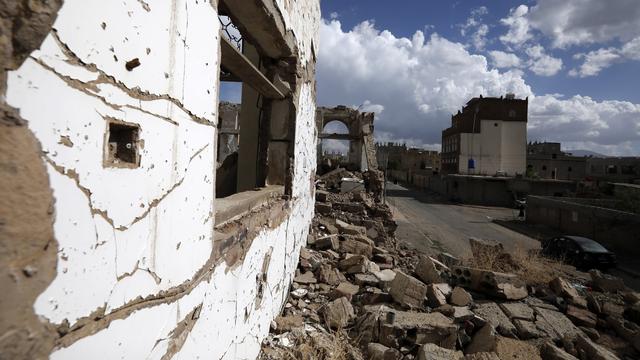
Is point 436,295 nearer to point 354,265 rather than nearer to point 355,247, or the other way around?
point 354,265

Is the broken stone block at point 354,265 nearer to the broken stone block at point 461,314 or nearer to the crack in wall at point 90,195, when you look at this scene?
the broken stone block at point 461,314

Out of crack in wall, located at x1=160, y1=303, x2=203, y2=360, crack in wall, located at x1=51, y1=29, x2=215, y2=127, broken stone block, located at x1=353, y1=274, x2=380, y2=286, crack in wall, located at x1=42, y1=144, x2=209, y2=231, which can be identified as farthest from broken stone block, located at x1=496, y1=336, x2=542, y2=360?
crack in wall, located at x1=51, y1=29, x2=215, y2=127

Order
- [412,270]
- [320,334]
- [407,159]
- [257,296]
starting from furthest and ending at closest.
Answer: [407,159]
[412,270]
[320,334]
[257,296]

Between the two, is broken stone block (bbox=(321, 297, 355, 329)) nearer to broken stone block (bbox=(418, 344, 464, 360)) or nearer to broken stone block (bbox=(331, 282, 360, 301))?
broken stone block (bbox=(331, 282, 360, 301))

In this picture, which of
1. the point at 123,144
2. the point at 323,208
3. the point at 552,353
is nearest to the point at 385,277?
the point at 552,353

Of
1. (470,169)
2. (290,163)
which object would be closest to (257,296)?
(290,163)

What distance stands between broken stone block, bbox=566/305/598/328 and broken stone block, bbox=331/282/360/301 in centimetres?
322

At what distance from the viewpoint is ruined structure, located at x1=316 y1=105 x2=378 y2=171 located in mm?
15781

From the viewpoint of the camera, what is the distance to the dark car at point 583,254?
11.0 meters

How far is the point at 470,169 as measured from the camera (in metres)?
40.1

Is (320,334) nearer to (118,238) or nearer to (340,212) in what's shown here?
(118,238)

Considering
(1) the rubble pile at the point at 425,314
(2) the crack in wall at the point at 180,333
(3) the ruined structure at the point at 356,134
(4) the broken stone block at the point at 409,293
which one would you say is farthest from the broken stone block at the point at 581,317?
(3) the ruined structure at the point at 356,134

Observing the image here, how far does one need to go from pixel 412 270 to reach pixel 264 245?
3892 mm

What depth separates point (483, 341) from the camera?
389cm
